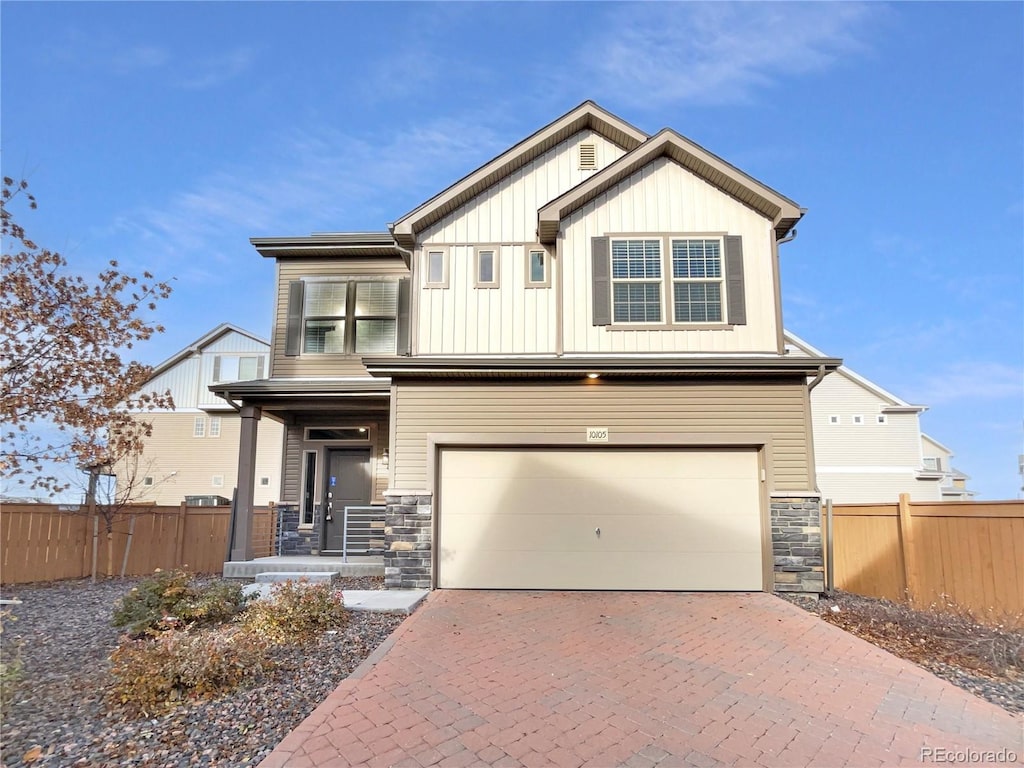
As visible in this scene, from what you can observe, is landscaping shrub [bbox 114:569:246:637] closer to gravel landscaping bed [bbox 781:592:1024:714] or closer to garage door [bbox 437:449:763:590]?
garage door [bbox 437:449:763:590]

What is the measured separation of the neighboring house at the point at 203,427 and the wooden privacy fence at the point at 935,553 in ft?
62.1

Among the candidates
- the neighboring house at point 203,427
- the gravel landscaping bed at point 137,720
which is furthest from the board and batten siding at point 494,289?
the neighboring house at point 203,427

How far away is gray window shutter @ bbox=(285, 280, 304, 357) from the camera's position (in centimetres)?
1252

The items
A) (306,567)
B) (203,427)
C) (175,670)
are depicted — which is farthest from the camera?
(203,427)

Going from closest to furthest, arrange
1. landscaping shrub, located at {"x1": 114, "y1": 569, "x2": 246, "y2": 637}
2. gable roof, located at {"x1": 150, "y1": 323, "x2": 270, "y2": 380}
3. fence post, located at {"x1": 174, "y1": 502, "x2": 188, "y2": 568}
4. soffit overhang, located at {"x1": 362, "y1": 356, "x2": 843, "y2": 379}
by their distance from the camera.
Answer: landscaping shrub, located at {"x1": 114, "y1": 569, "x2": 246, "y2": 637}, soffit overhang, located at {"x1": 362, "y1": 356, "x2": 843, "y2": 379}, fence post, located at {"x1": 174, "y1": 502, "x2": 188, "y2": 568}, gable roof, located at {"x1": 150, "y1": 323, "x2": 270, "y2": 380}

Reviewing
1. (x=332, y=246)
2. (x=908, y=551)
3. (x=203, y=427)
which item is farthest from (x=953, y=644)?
(x=203, y=427)

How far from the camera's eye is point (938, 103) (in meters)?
11.3

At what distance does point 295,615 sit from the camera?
6.25m

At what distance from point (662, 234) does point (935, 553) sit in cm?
589

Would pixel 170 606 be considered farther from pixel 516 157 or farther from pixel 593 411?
pixel 516 157

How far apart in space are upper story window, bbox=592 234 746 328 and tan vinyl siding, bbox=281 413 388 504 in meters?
5.56

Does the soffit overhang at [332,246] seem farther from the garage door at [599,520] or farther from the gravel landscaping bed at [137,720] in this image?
the gravel landscaping bed at [137,720]

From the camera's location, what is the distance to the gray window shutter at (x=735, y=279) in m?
9.45

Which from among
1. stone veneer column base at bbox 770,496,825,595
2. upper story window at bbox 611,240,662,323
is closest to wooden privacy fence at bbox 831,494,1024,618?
stone veneer column base at bbox 770,496,825,595
